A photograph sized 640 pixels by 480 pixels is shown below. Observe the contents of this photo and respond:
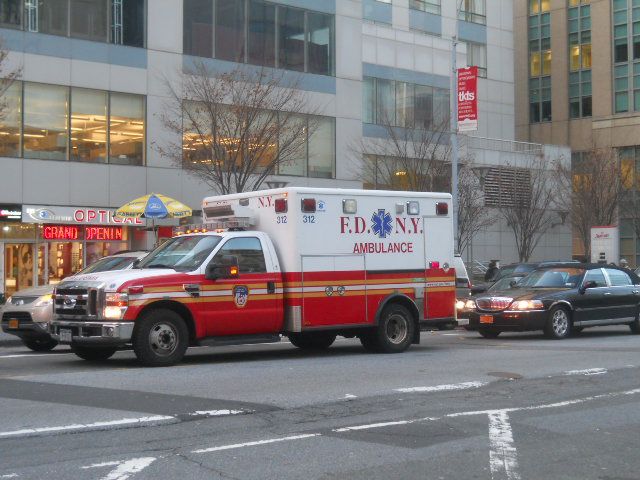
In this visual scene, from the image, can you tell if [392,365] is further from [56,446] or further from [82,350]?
[56,446]

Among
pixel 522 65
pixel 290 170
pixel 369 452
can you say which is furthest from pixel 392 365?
pixel 522 65

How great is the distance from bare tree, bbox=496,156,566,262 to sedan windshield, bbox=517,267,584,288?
62.5ft

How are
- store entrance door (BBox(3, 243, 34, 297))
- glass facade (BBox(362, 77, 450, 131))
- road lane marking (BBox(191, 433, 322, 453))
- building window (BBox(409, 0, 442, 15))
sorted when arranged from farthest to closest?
building window (BBox(409, 0, 442, 15)) < glass facade (BBox(362, 77, 450, 131)) < store entrance door (BBox(3, 243, 34, 297)) < road lane marking (BBox(191, 433, 322, 453))

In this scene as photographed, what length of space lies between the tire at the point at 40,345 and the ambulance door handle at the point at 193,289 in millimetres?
4043

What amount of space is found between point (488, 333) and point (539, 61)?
160 feet

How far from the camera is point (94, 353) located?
14.7m

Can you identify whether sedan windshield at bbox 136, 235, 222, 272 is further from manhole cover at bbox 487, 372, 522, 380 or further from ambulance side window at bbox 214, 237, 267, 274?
manhole cover at bbox 487, 372, 522, 380

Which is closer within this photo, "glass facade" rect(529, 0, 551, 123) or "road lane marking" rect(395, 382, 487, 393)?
"road lane marking" rect(395, 382, 487, 393)

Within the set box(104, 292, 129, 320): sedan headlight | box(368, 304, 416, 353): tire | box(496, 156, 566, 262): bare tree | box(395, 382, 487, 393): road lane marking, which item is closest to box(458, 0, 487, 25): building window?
box(496, 156, 566, 262): bare tree

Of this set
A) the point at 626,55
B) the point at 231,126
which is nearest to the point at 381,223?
the point at 231,126

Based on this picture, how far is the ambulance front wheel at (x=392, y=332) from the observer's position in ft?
52.3

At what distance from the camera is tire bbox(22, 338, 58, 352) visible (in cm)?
1653

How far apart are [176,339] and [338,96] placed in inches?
963

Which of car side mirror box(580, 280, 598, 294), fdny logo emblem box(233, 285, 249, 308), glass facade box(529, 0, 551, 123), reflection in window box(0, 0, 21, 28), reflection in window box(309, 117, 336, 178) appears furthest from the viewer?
glass facade box(529, 0, 551, 123)
